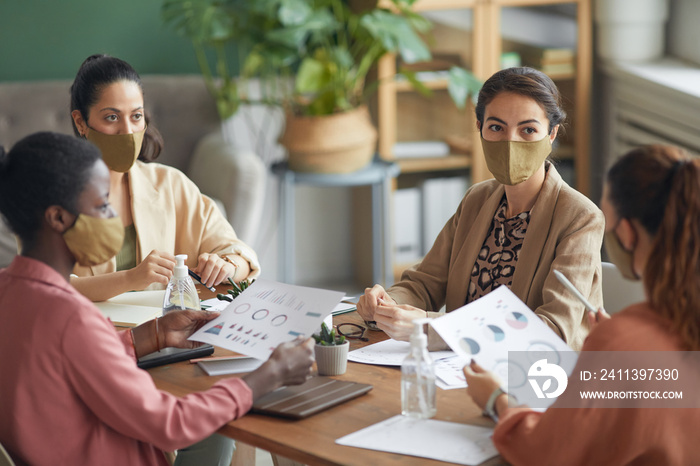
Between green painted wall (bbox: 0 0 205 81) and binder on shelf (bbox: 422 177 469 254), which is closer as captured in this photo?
green painted wall (bbox: 0 0 205 81)

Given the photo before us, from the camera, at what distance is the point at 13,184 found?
1224 mm

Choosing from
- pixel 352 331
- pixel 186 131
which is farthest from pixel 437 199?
pixel 352 331

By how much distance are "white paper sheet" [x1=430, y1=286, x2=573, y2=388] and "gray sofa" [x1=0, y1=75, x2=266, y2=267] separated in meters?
2.26

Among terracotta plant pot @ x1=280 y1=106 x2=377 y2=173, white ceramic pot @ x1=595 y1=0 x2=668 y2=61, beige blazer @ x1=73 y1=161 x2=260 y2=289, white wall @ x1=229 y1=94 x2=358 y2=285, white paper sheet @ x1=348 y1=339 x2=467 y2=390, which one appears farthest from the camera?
white wall @ x1=229 y1=94 x2=358 y2=285

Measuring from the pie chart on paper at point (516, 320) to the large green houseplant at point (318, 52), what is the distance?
7.81ft

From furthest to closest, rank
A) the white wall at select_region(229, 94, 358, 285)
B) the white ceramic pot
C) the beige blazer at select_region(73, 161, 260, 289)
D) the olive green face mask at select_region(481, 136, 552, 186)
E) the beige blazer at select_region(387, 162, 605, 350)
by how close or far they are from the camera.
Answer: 1. the white wall at select_region(229, 94, 358, 285)
2. the white ceramic pot
3. the beige blazer at select_region(73, 161, 260, 289)
4. the olive green face mask at select_region(481, 136, 552, 186)
5. the beige blazer at select_region(387, 162, 605, 350)

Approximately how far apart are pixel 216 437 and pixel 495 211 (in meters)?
0.83

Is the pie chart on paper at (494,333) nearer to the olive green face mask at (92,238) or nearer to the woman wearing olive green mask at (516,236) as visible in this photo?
the woman wearing olive green mask at (516,236)

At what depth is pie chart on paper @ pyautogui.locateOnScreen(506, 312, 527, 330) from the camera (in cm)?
138

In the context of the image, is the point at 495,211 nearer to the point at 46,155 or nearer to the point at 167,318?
the point at 167,318

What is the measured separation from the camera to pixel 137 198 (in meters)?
2.18

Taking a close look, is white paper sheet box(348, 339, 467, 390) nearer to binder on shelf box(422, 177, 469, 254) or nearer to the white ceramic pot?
binder on shelf box(422, 177, 469, 254)

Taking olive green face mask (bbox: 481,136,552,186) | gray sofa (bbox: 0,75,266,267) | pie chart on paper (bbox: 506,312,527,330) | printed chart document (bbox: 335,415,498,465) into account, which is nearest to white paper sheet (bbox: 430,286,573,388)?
pie chart on paper (bbox: 506,312,527,330)

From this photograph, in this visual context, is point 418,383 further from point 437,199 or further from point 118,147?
point 437,199
